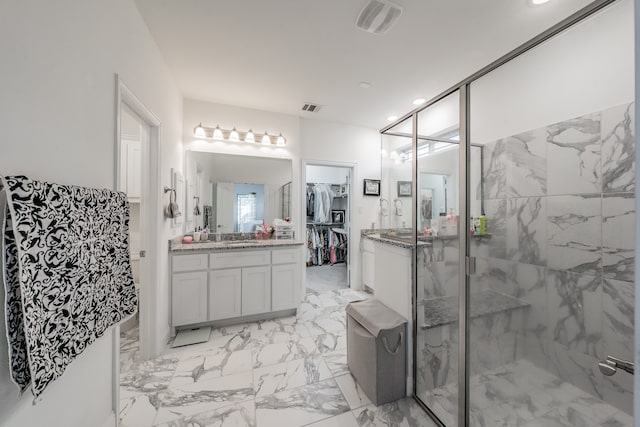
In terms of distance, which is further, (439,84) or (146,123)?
(439,84)

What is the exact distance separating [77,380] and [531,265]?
220 cm

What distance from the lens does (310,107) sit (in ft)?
10.2

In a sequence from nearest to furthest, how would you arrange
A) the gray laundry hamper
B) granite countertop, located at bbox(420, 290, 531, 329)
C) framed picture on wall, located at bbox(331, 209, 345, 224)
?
granite countertop, located at bbox(420, 290, 531, 329) → the gray laundry hamper → framed picture on wall, located at bbox(331, 209, 345, 224)

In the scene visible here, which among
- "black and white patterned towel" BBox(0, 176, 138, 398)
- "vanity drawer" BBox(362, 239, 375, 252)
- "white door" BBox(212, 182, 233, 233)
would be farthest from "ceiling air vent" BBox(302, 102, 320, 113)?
"black and white patterned towel" BBox(0, 176, 138, 398)

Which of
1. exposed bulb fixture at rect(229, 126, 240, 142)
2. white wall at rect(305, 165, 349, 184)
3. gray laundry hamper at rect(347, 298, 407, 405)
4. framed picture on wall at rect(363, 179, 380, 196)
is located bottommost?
gray laundry hamper at rect(347, 298, 407, 405)

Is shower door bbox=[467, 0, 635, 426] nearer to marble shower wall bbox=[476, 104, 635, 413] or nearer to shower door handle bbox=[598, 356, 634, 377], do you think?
marble shower wall bbox=[476, 104, 635, 413]

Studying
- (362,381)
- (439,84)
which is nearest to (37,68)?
(362,381)

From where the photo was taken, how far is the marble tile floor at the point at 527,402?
933 mm

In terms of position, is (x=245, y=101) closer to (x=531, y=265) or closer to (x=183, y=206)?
(x=183, y=206)

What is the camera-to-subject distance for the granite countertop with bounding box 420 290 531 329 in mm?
1208

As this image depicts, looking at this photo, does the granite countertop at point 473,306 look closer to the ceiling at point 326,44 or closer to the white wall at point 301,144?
the ceiling at point 326,44

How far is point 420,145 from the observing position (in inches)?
64.9

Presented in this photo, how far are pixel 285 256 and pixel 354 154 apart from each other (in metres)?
1.99

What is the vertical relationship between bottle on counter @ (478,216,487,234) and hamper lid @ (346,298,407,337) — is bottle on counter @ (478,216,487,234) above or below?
above
